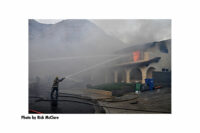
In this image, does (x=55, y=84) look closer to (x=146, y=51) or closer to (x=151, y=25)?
(x=146, y=51)

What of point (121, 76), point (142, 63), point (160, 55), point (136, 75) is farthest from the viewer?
point (121, 76)

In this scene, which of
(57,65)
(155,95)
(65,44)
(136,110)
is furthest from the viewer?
(57,65)

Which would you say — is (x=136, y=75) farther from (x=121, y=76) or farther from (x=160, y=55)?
(x=160, y=55)

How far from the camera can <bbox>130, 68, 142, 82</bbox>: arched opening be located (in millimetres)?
6970

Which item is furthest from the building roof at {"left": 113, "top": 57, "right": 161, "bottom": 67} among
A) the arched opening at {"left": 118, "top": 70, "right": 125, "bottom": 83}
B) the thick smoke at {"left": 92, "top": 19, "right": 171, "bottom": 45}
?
the thick smoke at {"left": 92, "top": 19, "right": 171, "bottom": 45}

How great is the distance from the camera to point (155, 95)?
678 cm

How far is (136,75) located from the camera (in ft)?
24.3

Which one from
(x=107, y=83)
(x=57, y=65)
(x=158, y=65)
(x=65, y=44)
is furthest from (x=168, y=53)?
(x=57, y=65)

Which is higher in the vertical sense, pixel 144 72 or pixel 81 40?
pixel 81 40

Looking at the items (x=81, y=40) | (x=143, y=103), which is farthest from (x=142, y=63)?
(x=81, y=40)

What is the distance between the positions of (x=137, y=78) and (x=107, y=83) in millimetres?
2046

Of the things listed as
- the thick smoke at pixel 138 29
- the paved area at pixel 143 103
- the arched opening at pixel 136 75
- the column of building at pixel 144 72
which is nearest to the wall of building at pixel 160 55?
the column of building at pixel 144 72

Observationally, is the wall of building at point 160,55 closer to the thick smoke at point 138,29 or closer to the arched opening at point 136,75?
the thick smoke at point 138,29

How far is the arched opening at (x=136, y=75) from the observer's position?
22.9ft
